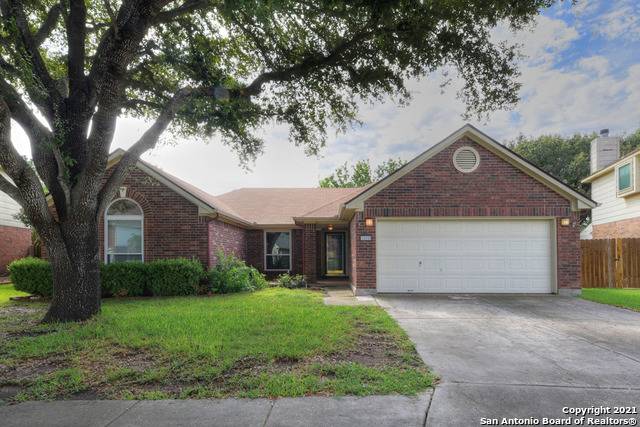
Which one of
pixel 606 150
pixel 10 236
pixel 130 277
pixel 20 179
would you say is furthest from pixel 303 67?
pixel 606 150

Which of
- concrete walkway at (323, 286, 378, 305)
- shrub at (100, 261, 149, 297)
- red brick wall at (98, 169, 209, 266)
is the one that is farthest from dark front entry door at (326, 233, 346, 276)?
shrub at (100, 261, 149, 297)

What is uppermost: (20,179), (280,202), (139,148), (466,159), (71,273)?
(466,159)

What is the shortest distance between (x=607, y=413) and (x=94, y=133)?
9134 millimetres

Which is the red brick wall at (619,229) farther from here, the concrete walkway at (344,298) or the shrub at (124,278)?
the shrub at (124,278)

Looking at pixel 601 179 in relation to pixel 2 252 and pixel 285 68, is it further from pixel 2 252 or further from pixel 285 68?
pixel 2 252

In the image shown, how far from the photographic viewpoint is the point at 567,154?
31.0m

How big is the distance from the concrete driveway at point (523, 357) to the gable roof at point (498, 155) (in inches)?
135

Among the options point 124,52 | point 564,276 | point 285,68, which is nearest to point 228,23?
point 285,68

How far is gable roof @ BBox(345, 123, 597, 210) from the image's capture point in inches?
434

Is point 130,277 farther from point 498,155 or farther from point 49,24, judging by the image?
point 498,155

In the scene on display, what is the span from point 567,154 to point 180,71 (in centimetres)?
3286

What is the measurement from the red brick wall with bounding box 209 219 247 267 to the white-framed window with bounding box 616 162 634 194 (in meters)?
17.6

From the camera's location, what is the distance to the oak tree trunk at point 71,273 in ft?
23.9

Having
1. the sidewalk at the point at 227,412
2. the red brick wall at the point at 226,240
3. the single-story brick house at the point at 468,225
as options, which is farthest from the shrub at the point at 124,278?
the sidewalk at the point at 227,412
